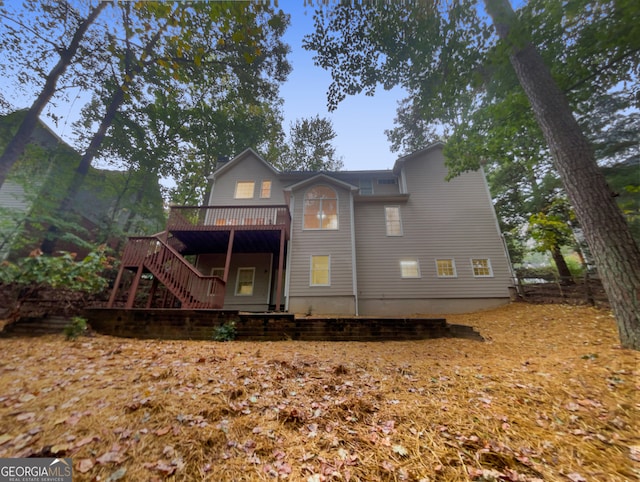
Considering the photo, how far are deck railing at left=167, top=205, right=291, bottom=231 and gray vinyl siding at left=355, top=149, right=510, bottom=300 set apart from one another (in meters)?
4.09

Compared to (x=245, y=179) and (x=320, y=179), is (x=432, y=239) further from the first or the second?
(x=245, y=179)

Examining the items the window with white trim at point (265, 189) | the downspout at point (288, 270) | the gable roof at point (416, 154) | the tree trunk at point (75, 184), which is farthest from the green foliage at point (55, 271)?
the gable roof at point (416, 154)

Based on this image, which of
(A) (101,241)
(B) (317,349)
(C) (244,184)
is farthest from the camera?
(C) (244,184)

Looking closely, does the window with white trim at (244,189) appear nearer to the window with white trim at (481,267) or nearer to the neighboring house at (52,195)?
the neighboring house at (52,195)

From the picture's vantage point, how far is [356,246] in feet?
37.0

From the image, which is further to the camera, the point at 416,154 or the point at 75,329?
the point at 416,154

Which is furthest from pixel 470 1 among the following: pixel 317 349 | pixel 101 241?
pixel 101 241

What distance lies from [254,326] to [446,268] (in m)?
9.29

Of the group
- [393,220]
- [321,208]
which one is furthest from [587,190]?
[321,208]

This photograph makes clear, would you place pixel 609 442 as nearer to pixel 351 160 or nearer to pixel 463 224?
pixel 463 224

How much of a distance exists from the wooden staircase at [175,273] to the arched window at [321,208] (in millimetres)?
5135

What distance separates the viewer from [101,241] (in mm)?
12109

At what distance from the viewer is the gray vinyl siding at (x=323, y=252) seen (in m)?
9.98

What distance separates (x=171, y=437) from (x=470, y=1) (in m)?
9.74
